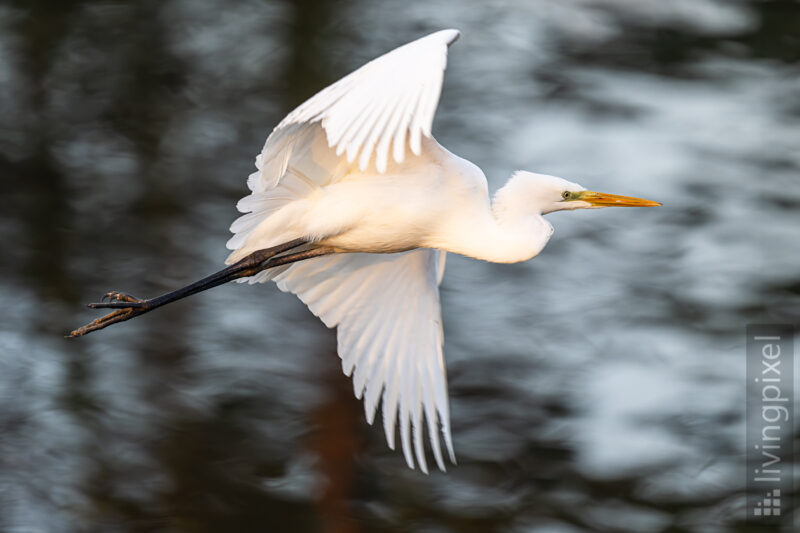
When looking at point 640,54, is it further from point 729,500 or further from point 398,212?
point 398,212

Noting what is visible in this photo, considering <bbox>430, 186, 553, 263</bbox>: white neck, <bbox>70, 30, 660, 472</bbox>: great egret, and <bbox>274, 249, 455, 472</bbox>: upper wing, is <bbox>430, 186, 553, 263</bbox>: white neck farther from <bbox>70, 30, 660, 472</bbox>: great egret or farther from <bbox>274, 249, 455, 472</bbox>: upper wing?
<bbox>274, 249, 455, 472</bbox>: upper wing

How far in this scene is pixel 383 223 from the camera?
334cm

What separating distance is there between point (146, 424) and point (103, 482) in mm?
331

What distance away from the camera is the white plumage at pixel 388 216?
279 cm

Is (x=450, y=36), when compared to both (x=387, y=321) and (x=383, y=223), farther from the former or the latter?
(x=387, y=321)

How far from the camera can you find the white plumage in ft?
9.15

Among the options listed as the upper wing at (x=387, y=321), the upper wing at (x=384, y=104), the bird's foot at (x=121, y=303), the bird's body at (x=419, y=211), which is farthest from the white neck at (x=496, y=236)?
the bird's foot at (x=121, y=303)

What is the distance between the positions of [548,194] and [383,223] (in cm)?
53

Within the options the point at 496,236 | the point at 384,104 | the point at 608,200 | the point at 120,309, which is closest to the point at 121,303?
the point at 120,309

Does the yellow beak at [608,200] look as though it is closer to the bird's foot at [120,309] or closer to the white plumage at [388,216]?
A: the white plumage at [388,216]

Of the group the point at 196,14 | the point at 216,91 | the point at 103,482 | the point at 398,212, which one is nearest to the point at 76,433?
the point at 103,482

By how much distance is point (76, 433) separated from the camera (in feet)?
17.2

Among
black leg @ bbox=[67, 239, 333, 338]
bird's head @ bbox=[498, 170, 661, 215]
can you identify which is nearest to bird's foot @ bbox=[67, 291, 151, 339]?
black leg @ bbox=[67, 239, 333, 338]

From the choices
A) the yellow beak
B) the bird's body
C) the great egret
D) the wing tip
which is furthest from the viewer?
the yellow beak
